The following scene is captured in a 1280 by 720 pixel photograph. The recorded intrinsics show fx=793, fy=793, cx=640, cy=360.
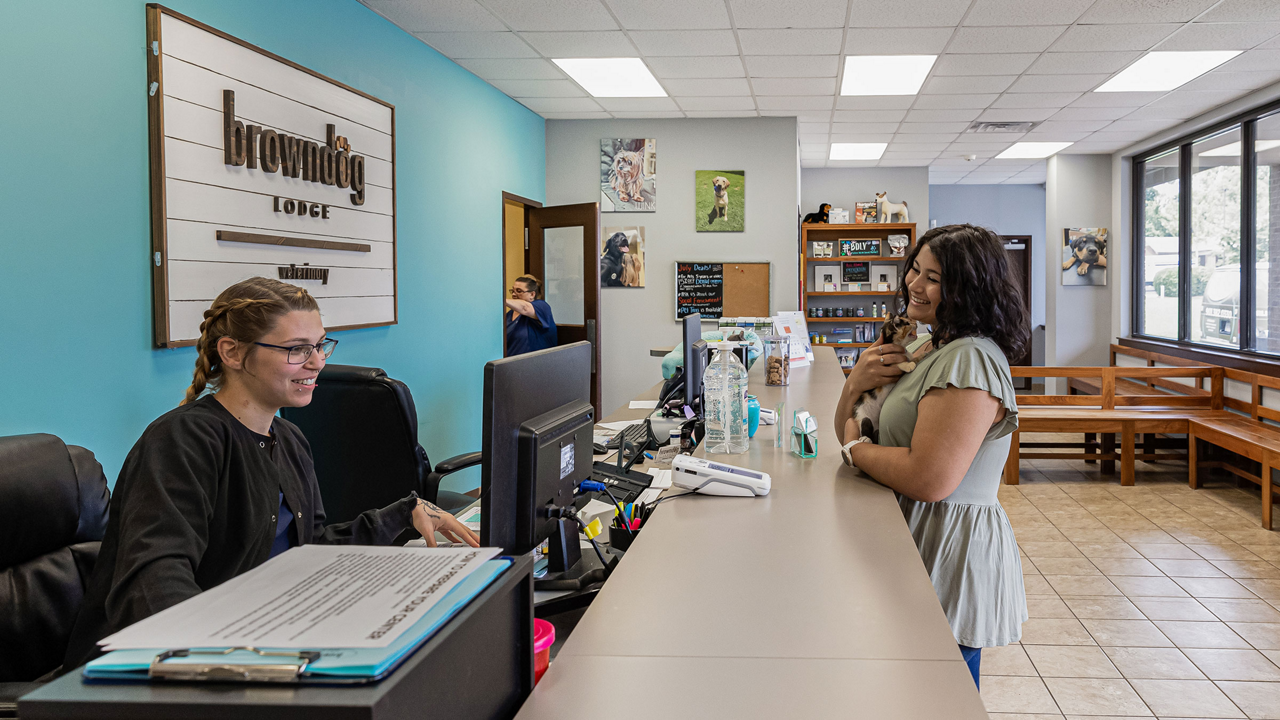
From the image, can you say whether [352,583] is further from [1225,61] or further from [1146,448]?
[1146,448]

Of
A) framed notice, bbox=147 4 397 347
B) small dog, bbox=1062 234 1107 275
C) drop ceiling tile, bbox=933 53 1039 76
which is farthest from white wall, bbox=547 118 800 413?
small dog, bbox=1062 234 1107 275

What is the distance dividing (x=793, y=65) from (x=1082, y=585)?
351 centimetres

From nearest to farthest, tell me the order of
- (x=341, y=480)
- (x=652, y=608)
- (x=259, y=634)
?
(x=259, y=634), (x=652, y=608), (x=341, y=480)

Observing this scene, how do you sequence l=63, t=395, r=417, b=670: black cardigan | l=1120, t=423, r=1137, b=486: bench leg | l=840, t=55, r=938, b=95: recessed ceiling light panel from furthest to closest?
l=1120, t=423, r=1137, b=486: bench leg → l=840, t=55, r=938, b=95: recessed ceiling light panel → l=63, t=395, r=417, b=670: black cardigan

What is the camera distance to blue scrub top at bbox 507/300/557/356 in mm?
6184

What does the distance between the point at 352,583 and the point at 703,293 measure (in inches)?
251

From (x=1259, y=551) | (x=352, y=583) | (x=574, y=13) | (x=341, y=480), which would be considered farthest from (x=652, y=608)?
(x=1259, y=551)

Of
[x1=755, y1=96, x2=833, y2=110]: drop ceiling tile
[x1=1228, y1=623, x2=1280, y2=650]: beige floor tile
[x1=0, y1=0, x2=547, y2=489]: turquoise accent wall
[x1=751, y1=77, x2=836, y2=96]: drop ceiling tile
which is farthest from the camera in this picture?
[x1=755, y1=96, x2=833, y2=110]: drop ceiling tile

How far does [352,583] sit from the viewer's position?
740 mm

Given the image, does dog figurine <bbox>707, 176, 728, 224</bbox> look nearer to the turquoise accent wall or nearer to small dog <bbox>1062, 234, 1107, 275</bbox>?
the turquoise accent wall

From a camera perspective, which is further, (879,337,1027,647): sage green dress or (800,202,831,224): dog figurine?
(800,202,831,224): dog figurine

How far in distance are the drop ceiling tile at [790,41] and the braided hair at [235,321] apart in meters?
3.62

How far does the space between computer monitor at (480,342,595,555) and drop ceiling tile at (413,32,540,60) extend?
3.63 m

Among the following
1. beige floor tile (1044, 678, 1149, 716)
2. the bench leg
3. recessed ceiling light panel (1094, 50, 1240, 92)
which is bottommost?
beige floor tile (1044, 678, 1149, 716)
